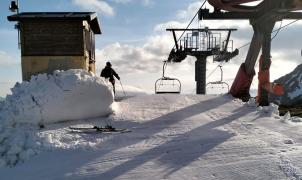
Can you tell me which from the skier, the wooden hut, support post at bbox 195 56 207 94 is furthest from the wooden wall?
support post at bbox 195 56 207 94

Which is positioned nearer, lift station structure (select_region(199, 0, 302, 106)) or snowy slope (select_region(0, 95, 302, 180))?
snowy slope (select_region(0, 95, 302, 180))

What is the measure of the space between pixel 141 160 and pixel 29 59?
33.8 ft

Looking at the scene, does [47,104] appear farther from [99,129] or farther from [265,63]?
[265,63]

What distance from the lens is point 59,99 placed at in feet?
35.3

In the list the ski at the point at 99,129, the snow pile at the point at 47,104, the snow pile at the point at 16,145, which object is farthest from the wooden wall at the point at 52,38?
the snow pile at the point at 16,145

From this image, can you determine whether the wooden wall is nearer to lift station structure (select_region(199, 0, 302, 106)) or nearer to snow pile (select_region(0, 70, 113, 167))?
snow pile (select_region(0, 70, 113, 167))

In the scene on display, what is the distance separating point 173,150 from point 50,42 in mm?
10063

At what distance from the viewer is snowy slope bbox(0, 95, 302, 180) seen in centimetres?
730

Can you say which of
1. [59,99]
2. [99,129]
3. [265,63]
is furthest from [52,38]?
[265,63]

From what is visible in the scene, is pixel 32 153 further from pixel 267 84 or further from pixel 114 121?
pixel 267 84

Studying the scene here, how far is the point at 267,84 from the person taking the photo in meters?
13.4

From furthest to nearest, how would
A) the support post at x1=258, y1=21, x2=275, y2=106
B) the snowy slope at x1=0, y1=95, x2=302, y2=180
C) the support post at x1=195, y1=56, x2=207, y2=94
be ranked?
the support post at x1=195, y1=56, x2=207, y2=94 < the support post at x1=258, y1=21, x2=275, y2=106 < the snowy slope at x1=0, y1=95, x2=302, y2=180

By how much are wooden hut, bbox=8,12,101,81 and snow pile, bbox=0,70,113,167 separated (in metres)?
4.83

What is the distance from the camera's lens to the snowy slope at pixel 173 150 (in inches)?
287
